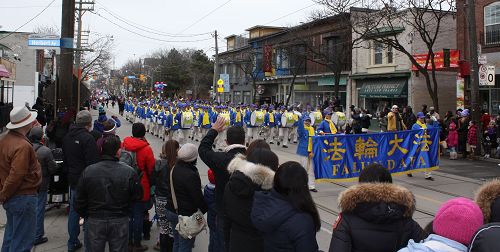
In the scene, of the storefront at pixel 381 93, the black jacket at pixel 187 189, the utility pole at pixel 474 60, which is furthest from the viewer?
the storefront at pixel 381 93

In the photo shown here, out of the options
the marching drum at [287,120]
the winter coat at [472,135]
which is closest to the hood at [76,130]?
the winter coat at [472,135]

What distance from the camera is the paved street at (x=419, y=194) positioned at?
7.00 m

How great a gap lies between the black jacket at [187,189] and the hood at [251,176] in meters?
1.07

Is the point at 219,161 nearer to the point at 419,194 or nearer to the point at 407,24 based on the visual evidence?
the point at 419,194

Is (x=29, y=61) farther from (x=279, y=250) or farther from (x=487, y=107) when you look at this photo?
(x=279, y=250)

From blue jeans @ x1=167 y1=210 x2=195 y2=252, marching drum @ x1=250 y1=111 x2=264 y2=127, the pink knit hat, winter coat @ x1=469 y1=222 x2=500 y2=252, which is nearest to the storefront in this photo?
marching drum @ x1=250 y1=111 x2=264 y2=127

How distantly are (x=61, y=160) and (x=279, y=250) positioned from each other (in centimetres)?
599

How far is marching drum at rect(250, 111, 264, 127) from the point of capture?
2164 cm

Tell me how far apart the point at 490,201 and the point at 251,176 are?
5.95 feet

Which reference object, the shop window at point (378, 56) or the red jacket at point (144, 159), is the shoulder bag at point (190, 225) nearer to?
the red jacket at point (144, 159)

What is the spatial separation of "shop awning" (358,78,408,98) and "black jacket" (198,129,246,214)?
77.8ft

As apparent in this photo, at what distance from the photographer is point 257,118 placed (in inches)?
855

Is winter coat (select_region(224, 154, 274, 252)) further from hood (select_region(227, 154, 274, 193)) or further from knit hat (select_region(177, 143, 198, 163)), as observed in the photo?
knit hat (select_region(177, 143, 198, 163))

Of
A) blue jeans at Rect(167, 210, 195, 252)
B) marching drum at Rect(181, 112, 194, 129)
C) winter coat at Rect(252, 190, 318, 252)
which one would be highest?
marching drum at Rect(181, 112, 194, 129)
